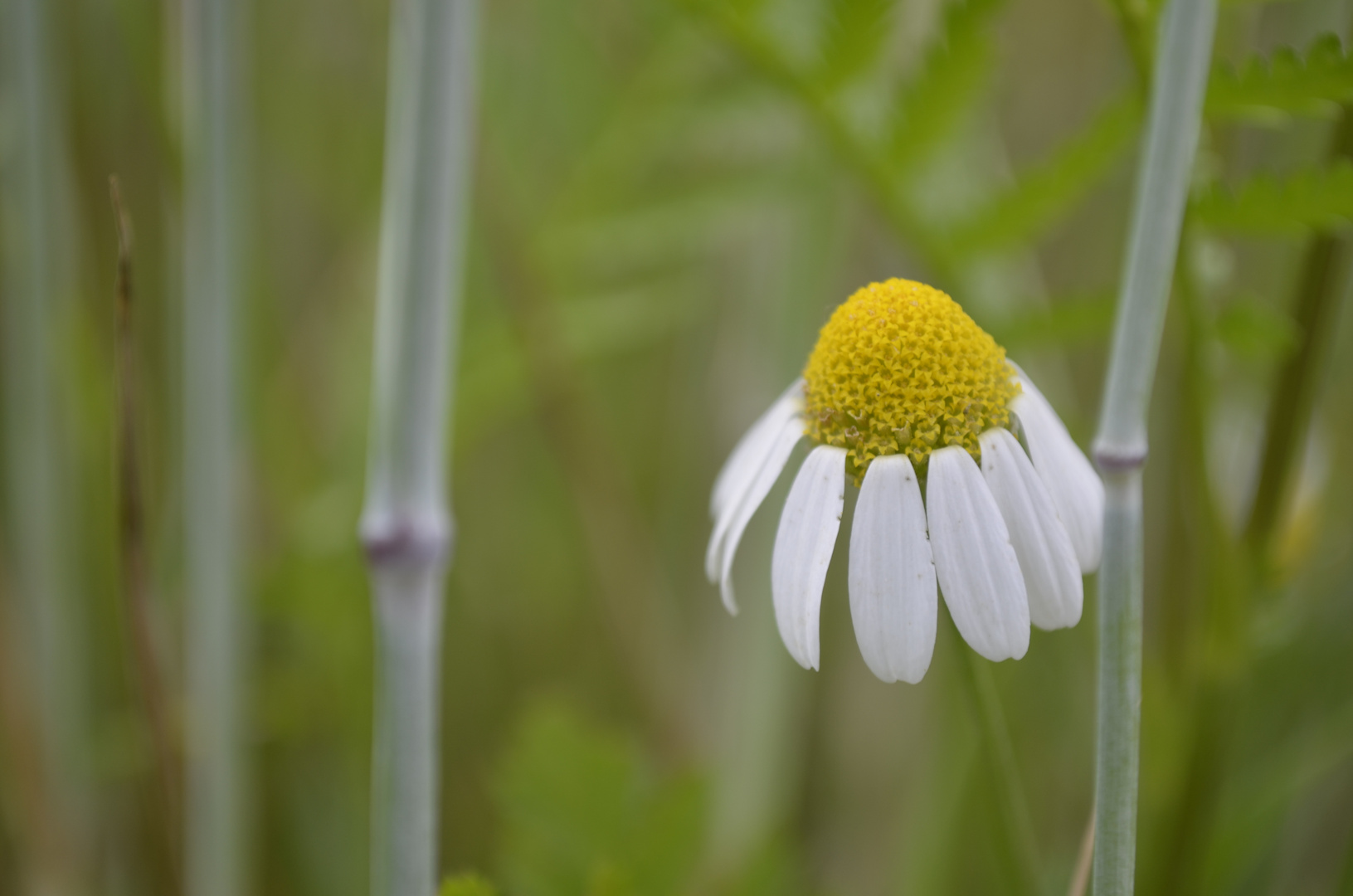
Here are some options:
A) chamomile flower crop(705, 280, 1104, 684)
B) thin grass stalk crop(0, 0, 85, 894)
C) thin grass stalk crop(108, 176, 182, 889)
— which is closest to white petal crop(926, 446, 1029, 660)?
chamomile flower crop(705, 280, 1104, 684)

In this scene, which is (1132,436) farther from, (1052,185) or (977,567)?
(1052,185)

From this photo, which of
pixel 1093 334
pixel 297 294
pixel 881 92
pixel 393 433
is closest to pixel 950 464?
pixel 393 433

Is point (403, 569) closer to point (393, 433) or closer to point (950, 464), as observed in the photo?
point (393, 433)

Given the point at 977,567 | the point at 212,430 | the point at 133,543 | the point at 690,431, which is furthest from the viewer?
the point at 690,431

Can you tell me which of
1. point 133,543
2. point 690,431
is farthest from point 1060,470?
point 690,431

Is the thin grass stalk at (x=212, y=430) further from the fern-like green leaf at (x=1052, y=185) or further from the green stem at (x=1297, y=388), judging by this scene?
the green stem at (x=1297, y=388)

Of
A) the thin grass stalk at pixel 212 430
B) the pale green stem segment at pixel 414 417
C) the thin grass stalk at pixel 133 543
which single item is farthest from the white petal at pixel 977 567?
the thin grass stalk at pixel 212 430

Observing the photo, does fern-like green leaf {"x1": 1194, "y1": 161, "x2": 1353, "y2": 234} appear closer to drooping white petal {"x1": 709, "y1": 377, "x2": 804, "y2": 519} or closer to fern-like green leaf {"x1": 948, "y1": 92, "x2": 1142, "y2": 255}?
fern-like green leaf {"x1": 948, "y1": 92, "x2": 1142, "y2": 255}
